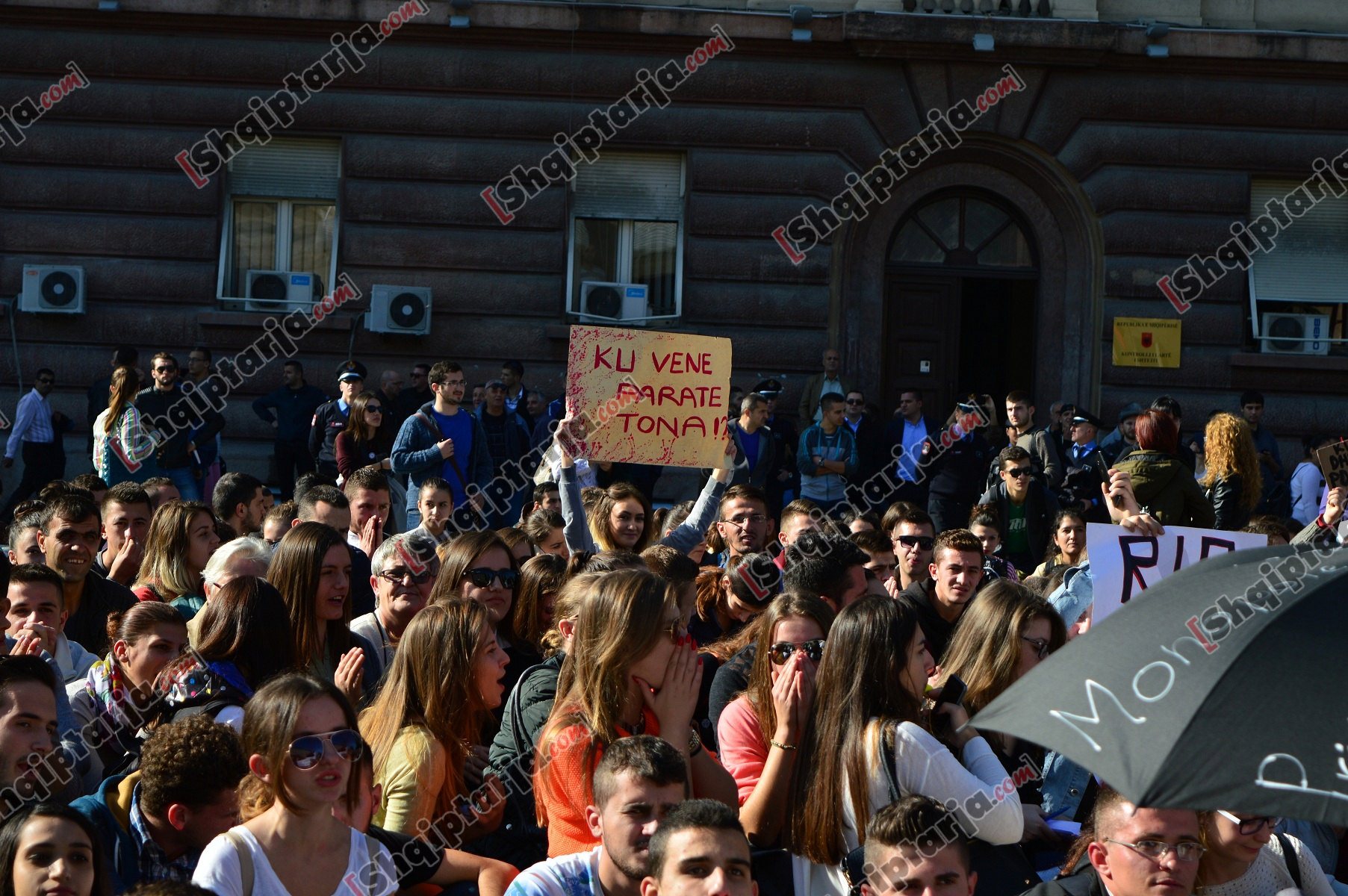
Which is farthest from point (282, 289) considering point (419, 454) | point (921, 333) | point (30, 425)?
point (921, 333)

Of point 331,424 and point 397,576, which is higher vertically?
point 331,424

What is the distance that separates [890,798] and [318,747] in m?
1.53

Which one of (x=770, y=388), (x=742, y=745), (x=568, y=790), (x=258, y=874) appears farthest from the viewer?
(x=770, y=388)

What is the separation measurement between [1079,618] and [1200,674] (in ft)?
16.4

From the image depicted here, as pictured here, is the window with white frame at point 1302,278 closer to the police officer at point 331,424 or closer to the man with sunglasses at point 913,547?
the police officer at point 331,424

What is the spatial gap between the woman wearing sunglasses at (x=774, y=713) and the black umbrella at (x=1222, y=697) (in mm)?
1422

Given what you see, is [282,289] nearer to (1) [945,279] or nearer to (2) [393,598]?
(1) [945,279]

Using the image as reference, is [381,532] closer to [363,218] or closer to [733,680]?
[733,680]

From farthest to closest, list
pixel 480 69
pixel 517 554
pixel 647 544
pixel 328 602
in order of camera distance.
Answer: pixel 480 69 → pixel 647 544 → pixel 517 554 → pixel 328 602

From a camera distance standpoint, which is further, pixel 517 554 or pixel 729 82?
pixel 729 82

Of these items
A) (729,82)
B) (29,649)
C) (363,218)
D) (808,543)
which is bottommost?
(29,649)

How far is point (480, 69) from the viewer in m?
16.4

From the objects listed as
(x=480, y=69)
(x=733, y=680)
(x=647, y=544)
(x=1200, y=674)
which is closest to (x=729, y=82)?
(x=480, y=69)

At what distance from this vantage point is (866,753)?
4.27 m
